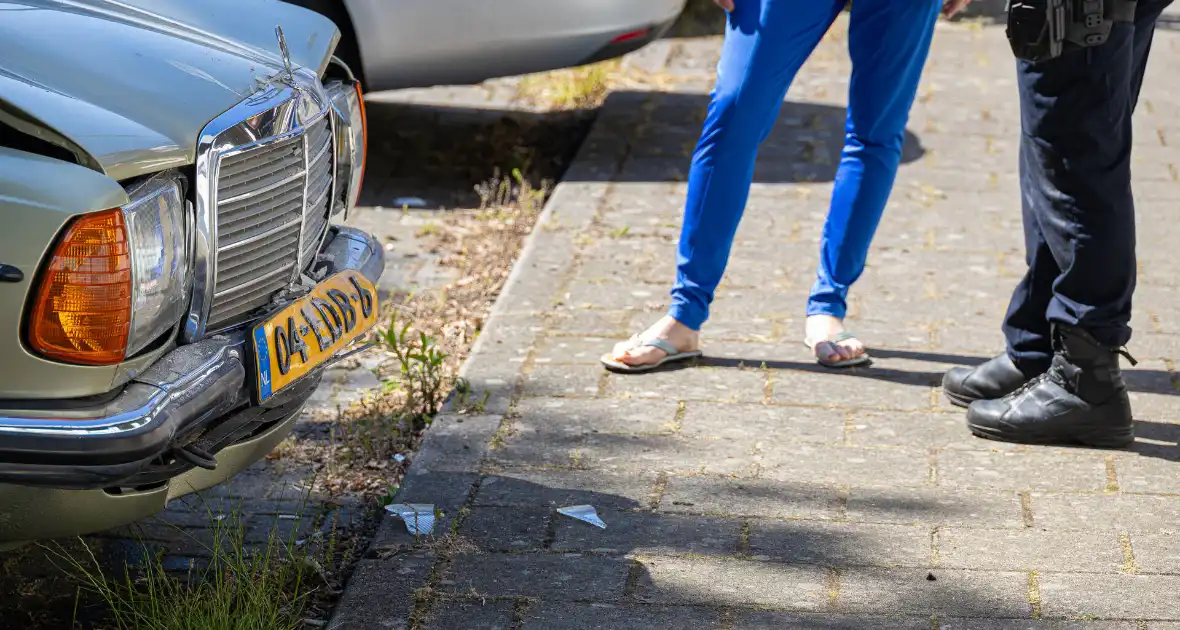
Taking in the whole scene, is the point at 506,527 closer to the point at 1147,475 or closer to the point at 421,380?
the point at 421,380

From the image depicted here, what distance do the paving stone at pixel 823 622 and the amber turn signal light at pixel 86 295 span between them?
4.27 ft

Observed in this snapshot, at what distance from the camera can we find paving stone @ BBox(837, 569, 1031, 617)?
107 inches

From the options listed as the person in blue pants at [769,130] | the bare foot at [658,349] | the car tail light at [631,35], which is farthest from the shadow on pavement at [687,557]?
the car tail light at [631,35]

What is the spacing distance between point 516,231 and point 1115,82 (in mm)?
2759

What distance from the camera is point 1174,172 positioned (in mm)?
5980

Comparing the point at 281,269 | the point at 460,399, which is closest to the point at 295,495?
the point at 460,399

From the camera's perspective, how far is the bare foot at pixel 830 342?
13.2ft

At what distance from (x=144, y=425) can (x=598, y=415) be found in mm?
1642

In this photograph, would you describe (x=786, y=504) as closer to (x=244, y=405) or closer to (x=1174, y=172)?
(x=244, y=405)

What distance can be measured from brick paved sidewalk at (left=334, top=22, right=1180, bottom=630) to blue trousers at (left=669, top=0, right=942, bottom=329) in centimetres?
32

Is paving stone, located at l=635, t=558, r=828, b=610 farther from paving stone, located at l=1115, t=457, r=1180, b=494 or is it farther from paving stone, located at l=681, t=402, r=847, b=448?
paving stone, located at l=1115, t=457, r=1180, b=494

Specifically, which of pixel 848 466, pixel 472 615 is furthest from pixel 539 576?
pixel 848 466

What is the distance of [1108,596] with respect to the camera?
2764 mm

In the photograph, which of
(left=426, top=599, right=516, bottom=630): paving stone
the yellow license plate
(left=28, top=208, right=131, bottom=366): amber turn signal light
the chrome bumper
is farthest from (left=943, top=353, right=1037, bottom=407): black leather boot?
(left=28, top=208, right=131, bottom=366): amber turn signal light
